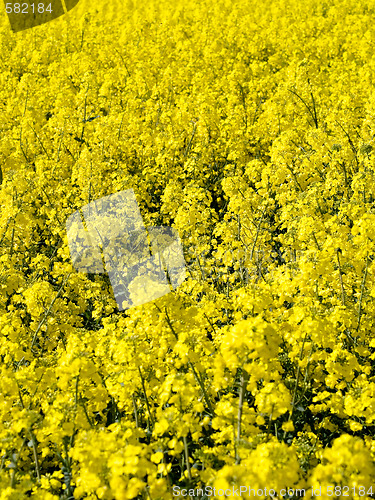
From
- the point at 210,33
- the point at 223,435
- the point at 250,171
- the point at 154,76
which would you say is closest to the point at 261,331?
the point at 223,435

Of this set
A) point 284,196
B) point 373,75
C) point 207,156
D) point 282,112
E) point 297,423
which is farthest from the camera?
point 373,75

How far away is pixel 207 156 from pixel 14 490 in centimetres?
604

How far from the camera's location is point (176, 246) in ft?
17.3

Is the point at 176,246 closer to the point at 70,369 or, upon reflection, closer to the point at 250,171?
the point at 250,171

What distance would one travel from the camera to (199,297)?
198 inches

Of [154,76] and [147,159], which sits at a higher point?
[154,76]

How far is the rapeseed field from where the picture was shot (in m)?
2.30

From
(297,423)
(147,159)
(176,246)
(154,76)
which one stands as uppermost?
(154,76)

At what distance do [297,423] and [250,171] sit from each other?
11.6 feet

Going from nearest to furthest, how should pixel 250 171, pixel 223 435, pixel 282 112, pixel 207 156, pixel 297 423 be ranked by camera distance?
pixel 223 435 < pixel 297 423 < pixel 250 171 < pixel 207 156 < pixel 282 112

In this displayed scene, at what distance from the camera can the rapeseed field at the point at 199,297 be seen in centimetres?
230

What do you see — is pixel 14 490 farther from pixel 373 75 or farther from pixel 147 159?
pixel 373 75

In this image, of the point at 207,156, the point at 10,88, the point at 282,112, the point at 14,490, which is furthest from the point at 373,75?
the point at 14,490

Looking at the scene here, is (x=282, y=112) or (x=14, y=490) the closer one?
(x=14, y=490)
